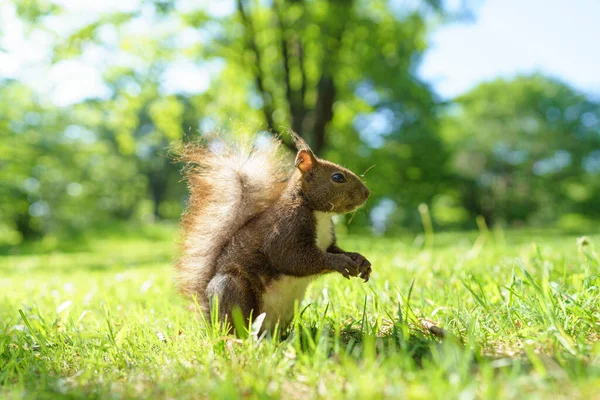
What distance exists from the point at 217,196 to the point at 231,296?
1.79 ft

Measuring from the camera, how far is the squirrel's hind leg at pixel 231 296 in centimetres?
208

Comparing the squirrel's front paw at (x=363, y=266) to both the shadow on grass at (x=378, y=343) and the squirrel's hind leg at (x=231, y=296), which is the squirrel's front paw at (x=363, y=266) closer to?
the shadow on grass at (x=378, y=343)

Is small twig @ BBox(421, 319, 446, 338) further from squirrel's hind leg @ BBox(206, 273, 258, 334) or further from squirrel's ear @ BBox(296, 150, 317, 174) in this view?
→ squirrel's ear @ BBox(296, 150, 317, 174)

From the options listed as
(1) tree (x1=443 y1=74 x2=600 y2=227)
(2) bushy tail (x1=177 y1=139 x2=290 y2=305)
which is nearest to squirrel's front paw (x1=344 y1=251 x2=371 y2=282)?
(2) bushy tail (x1=177 y1=139 x2=290 y2=305)

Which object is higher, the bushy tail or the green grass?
the bushy tail

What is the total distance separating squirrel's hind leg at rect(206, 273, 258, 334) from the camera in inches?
82.0

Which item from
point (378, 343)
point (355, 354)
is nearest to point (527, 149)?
point (378, 343)

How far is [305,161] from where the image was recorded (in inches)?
93.1

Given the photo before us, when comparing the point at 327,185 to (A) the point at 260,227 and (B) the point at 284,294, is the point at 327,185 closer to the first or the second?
(A) the point at 260,227

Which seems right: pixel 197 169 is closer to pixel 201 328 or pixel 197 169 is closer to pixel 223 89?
pixel 201 328

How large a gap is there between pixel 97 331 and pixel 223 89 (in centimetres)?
1477

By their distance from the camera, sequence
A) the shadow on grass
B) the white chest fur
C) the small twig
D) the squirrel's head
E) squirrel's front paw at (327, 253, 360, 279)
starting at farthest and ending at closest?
the squirrel's head < the white chest fur < squirrel's front paw at (327, 253, 360, 279) < the small twig < the shadow on grass

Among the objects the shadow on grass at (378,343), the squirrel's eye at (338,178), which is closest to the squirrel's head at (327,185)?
the squirrel's eye at (338,178)

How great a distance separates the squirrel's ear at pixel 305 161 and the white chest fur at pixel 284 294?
22cm
